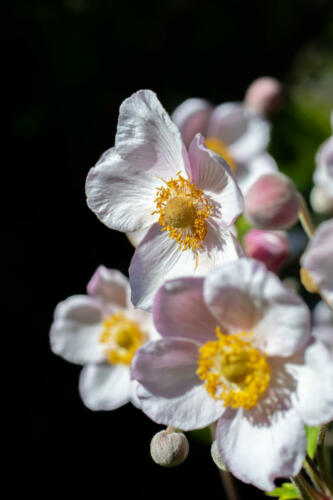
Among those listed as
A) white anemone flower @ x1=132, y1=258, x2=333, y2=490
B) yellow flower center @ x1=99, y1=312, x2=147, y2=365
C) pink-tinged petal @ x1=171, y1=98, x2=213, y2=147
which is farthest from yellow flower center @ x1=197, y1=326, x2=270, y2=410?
pink-tinged petal @ x1=171, y1=98, x2=213, y2=147

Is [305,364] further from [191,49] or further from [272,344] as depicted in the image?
[191,49]

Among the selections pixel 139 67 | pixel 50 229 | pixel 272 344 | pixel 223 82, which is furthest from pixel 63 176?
pixel 272 344

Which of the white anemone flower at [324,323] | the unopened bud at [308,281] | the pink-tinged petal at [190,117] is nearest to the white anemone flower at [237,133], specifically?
the pink-tinged petal at [190,117]

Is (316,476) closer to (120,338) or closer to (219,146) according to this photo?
(120,338)

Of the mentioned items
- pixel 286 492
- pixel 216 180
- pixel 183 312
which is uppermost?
pixel 216 180

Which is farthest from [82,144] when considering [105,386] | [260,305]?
[260,305]

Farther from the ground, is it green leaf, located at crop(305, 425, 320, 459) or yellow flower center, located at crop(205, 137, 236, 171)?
yellow flower center, located at crop(205, 137, 236, 171)

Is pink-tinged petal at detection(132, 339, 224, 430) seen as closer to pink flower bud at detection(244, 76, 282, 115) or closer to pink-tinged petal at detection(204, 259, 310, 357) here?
pink-tinged petal at detection(204, 259, 310, 357)
